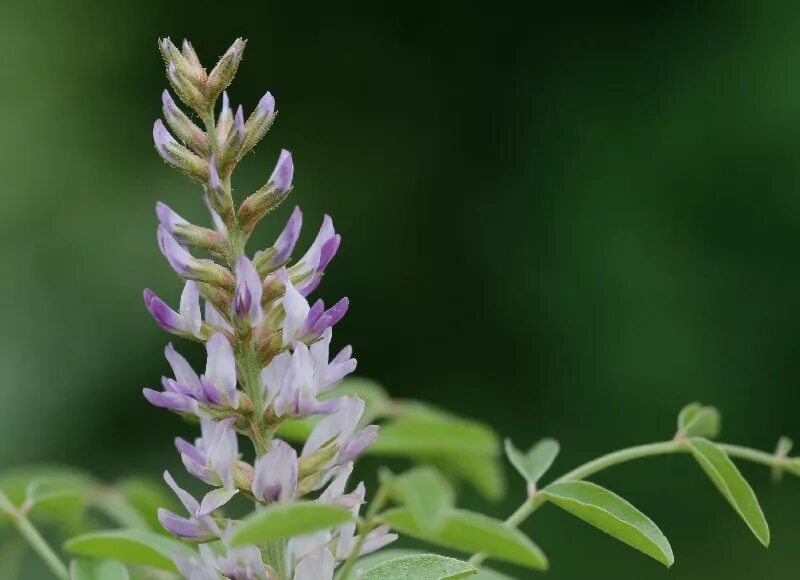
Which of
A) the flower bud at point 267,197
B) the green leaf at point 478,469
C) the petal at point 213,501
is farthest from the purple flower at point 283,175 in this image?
the green leaf at point 478,469

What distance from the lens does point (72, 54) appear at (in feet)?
13.3

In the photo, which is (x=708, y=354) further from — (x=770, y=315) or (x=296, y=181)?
(x=296, y=181)

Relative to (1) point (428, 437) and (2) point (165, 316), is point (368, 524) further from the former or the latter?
(1) point (428, 437)

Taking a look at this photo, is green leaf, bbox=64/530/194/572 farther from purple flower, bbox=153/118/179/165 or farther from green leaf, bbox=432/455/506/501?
green leaf, bbox=432/455/506/501

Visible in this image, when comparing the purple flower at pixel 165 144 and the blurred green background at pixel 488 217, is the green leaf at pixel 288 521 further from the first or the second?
the blurred green background at pixel 488 217

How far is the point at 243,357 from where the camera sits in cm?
86

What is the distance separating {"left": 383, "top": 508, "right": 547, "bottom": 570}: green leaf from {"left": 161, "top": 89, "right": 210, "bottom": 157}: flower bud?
0.32m

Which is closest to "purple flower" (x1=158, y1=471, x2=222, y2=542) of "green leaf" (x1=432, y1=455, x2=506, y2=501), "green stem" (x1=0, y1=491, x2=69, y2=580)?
"green stem" (x1=0, y1=491, x2=69, y2=580)

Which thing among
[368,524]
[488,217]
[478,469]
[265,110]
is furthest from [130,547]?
[488,217]

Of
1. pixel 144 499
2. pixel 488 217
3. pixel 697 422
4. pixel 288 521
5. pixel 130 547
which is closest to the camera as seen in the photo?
pixel 288 521

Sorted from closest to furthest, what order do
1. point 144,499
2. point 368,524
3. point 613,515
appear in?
point 368,524, point 613,515, point 144,499

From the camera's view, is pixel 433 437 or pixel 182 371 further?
pixel 433 437

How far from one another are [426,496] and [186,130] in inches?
13.4

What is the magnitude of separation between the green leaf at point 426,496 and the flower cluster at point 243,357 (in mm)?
113
